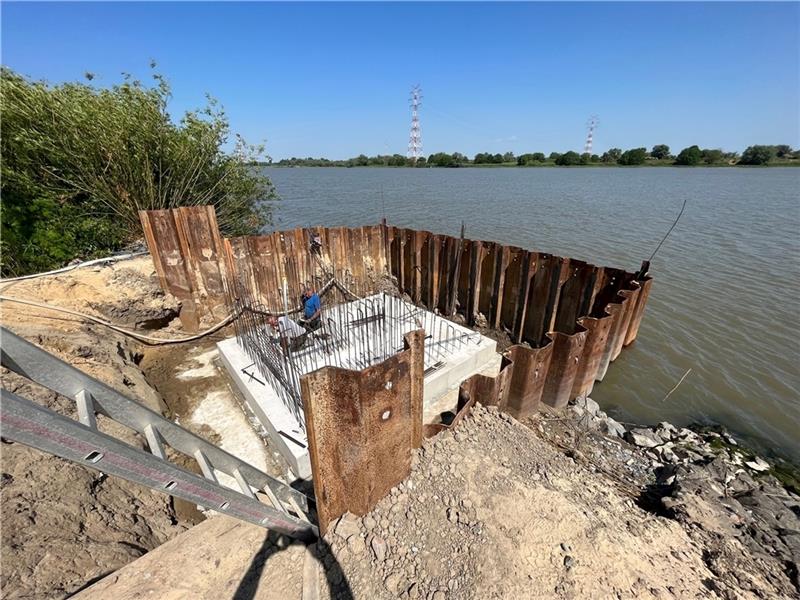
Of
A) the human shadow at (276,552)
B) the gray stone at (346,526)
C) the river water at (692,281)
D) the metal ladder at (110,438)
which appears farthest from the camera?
the river water at (692,281)

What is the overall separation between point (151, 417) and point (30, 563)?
1.60m

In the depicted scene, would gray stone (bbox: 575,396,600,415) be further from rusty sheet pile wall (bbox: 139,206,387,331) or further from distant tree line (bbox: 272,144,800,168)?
distant tree line (bbox: 272,144,800,168)

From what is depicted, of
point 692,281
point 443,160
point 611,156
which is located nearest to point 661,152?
point 611,156

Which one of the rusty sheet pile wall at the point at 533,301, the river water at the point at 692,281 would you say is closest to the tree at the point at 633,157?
the river water at the point at 692,281

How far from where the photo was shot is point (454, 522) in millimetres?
3225

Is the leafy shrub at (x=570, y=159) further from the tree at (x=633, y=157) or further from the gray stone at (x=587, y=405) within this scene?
the gray stone at (x=587, y=405)

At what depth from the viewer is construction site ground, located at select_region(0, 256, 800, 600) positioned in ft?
8.75

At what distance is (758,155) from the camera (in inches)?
2840

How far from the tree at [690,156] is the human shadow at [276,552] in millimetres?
105329

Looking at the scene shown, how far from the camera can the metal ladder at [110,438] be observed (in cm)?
143

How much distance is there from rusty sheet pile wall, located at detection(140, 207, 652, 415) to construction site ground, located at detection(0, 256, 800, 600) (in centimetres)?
173

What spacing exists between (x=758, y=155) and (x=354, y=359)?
107 meters

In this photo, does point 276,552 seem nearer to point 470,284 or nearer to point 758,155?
point 470,284

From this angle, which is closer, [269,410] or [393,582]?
[393,582]
